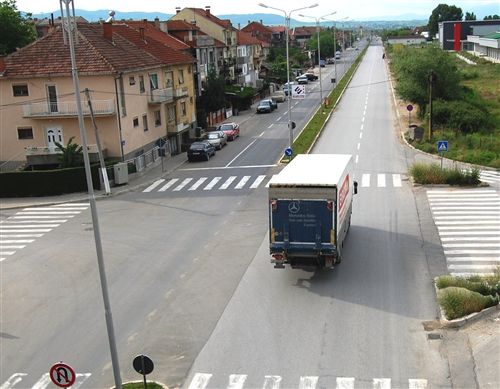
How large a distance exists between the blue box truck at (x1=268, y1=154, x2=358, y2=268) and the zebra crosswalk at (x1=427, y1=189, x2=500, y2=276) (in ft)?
13.9

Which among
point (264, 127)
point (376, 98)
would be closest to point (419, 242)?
point (264, 127)

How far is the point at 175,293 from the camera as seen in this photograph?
19.4m

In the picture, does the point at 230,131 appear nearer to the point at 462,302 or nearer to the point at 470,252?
the point at 470,252

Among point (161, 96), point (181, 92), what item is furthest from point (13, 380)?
point (181, 92)

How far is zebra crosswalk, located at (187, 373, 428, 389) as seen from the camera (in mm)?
13461

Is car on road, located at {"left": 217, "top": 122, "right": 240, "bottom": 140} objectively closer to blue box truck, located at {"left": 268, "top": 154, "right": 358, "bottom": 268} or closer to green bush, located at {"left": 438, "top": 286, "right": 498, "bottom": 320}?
blue box truck, located at {"left": 268, "top": 154, "right": 358, "bottom": 268}

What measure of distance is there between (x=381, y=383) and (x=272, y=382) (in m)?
2.32

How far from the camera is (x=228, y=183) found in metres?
35.9

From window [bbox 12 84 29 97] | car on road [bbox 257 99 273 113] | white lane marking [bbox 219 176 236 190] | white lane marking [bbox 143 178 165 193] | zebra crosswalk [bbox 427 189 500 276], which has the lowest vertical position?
white lane marking [bbox 143 178 165 193]

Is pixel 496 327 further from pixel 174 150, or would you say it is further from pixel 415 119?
pixel 415 119

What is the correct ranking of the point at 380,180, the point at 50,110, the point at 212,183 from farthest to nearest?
the point at 50,110, the point at 212,183, the point at 380,180

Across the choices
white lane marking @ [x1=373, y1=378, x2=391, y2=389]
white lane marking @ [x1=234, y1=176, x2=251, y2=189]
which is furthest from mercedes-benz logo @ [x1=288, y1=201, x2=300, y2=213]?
white lane marking @ [x1=234, y1=176, x2=251, y2=189]

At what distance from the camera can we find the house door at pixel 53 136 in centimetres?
3984

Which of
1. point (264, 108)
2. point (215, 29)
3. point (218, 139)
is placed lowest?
point (218, 139)
